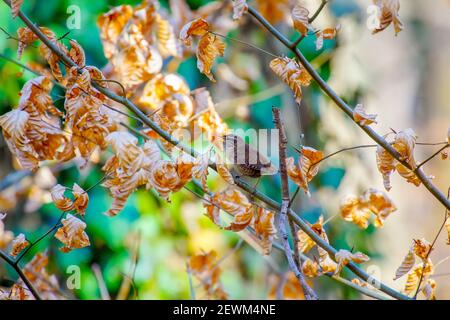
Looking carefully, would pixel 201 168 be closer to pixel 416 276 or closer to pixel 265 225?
pixel 265 225

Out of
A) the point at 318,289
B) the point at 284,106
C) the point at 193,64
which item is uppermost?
the point at 193,64

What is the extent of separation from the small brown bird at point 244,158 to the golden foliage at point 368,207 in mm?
151

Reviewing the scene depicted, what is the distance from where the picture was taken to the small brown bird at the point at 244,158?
92 centimetres

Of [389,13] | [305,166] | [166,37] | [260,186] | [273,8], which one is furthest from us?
[260,186]

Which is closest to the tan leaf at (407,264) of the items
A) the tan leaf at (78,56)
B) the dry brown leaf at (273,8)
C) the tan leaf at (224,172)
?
the tan leaf at (224,172)

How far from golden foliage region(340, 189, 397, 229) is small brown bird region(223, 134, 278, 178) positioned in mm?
151

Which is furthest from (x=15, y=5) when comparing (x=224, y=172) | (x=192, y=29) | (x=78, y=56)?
(x=224, y=172)

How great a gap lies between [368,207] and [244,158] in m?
0.23

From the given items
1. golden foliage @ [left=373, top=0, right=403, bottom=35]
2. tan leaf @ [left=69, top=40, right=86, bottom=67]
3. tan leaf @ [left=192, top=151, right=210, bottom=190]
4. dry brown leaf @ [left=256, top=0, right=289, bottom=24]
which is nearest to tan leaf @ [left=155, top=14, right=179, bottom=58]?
tan leaf @ [left=69, top=40, right=86, bottom=67]

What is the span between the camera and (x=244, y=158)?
0.92 meters
